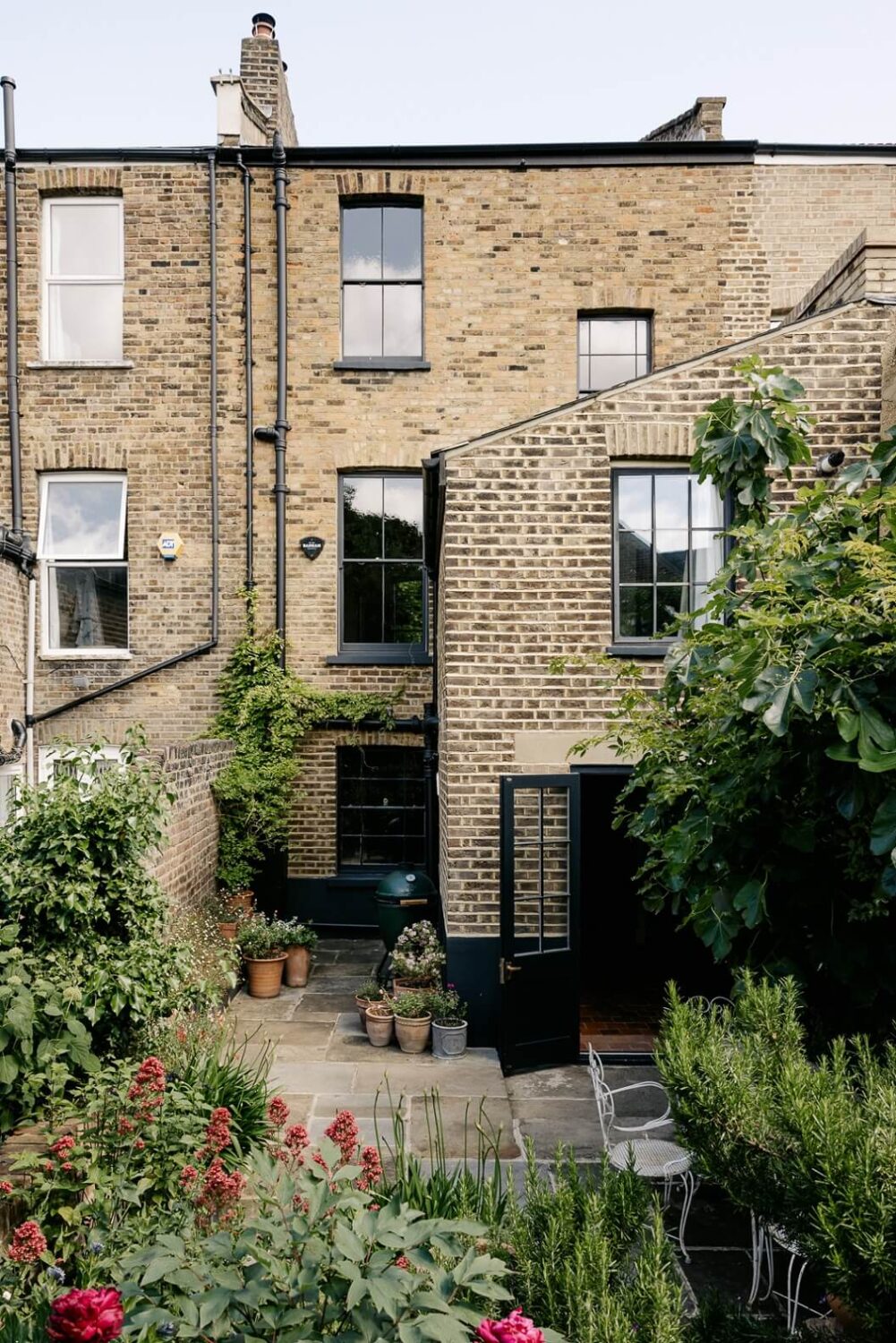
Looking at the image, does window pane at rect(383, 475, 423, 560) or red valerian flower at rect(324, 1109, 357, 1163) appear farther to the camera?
window pane at rect(383, 475, 423, 560)

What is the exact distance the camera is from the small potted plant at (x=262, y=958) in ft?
27.2

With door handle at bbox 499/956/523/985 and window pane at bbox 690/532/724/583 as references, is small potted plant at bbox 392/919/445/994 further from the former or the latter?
window pane at bbox 690/532/724/583

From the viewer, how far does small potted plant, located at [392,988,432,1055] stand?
6859mm

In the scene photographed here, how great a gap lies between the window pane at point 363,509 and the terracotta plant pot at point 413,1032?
6062mm

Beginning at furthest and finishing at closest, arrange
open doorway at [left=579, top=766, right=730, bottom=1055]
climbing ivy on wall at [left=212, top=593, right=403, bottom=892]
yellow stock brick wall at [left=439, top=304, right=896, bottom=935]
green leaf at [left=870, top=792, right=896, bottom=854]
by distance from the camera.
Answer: climbing ivy on wall at [left=212, top=593, right=403, bottom=892]
open doorway at [left=579, top=766, right=730, bottom=1055]
yellow stock brick wall at [left=439, top=304, right=896, bottom=935]
green leaf at [left=870, top=792, right=896, bottom=854]

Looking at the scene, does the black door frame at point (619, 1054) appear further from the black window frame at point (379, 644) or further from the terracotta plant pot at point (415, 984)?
the black window frame at point (379, 644)

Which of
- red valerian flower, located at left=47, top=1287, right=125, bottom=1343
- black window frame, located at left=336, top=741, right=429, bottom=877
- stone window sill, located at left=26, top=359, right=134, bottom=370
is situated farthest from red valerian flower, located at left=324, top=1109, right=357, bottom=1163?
stone window sill, located at left=26, top=359, right=134, bottom=370

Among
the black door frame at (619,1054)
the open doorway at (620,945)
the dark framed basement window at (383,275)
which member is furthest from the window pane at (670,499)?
the dark framed basement window at (383,275)

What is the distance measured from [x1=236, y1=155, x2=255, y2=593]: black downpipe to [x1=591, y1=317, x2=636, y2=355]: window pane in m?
4.44

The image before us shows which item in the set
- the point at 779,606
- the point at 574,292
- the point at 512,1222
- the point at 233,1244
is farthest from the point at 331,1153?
the point at 574,292

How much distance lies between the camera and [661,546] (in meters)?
7.40

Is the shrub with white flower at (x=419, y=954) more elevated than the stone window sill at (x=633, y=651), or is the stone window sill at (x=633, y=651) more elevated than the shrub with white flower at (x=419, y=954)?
the stone window sill at (x=633, y=651)

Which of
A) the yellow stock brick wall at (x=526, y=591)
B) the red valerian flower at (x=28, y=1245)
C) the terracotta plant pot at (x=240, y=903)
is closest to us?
the red valerian flower at (x=28, y=1245)

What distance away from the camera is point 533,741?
6.95 m
